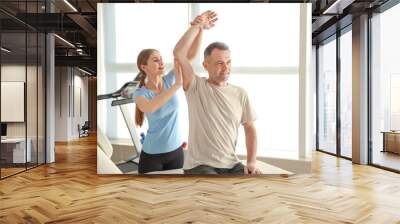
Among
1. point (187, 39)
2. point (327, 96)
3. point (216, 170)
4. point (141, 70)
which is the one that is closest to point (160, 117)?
point (141, 70)

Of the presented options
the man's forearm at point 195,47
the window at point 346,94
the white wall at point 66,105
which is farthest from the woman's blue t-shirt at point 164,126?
the white wall at point 66,105

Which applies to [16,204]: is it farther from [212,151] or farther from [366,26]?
[366,26]

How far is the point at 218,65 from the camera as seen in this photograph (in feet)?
21.5

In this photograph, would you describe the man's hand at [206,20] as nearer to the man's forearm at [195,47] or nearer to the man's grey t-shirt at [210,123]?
the man's forearm at [195,47]

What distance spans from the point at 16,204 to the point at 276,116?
13.6ft

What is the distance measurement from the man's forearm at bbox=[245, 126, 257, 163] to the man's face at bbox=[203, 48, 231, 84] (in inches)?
37.1

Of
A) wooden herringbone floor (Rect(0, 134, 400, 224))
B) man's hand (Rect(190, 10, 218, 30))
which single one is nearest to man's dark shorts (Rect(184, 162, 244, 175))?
wooden herringbone floor (Rect(0, 134, 400, 224))

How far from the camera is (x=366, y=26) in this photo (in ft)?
26.8

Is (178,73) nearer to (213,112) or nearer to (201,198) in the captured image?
(213,112)

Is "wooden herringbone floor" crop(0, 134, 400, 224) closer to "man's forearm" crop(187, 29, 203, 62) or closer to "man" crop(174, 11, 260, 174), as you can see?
"man" crop(174, 11, 260, 174)

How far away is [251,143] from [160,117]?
157cm

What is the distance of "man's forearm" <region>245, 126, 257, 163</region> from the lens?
6.56 meters

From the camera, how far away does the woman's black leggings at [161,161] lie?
6496mm

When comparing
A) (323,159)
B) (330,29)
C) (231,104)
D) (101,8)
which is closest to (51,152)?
A: (101,8)
